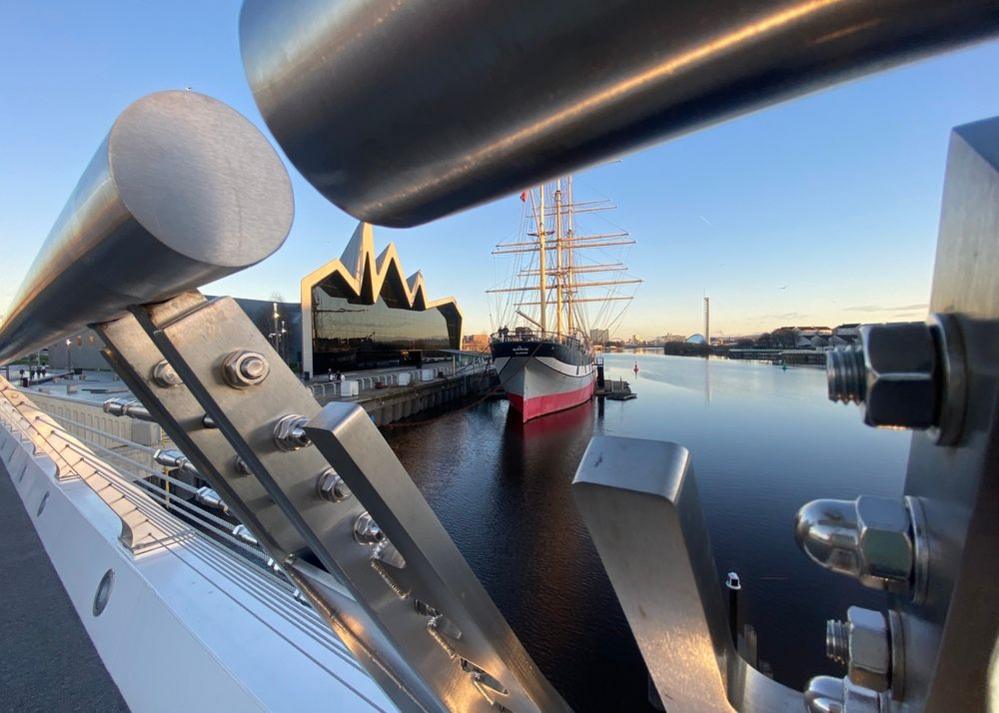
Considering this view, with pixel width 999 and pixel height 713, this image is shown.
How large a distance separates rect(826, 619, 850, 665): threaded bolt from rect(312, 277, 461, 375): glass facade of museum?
23.8m

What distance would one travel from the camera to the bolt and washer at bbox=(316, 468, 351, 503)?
Result: 0.86 meters

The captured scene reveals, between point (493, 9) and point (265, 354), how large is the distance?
2.63 ft

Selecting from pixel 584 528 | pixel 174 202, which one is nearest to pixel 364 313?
pixel 584 528

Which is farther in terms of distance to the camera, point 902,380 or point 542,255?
point 542,255

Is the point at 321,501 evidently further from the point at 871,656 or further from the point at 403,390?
the point at 403,390

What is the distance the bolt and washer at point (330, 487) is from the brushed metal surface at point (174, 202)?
1.41 ft

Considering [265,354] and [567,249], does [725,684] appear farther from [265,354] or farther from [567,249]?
[567,249]

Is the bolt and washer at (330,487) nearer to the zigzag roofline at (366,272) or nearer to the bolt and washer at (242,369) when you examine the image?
the bolt and washer at (242,369)

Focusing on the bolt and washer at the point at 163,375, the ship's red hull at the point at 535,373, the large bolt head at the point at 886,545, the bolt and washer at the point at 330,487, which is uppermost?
the bolt and washer at the point at 163,375

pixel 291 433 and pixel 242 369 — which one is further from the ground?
pixel 242 369

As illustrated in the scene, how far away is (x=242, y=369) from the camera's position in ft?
2.59

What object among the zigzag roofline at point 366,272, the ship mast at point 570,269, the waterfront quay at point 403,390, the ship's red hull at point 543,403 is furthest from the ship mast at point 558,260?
the zigzag roofline at point 366,272

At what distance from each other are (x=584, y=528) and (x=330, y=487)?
946cm

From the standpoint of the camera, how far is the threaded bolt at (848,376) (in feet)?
1.13
